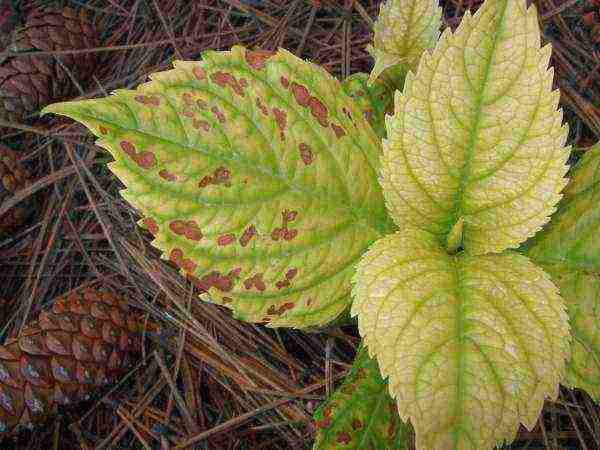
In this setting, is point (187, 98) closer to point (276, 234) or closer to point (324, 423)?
point (276, 234)

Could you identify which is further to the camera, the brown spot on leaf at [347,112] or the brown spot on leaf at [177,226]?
the brown spot on leaf at [347,112]

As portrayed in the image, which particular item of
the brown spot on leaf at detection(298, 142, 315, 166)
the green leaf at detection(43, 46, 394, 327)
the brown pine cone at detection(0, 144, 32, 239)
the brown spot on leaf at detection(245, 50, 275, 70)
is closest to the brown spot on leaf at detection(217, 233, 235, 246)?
the green leaf at detection(43, 46, 394, 327)

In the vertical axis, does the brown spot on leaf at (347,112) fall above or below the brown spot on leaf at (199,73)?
below

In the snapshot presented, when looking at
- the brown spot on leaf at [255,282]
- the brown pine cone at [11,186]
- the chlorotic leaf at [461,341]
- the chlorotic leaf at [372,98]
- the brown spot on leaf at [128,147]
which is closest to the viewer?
the chlorotic leaf at [461,341]

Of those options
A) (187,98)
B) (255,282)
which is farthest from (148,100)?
(255,282)

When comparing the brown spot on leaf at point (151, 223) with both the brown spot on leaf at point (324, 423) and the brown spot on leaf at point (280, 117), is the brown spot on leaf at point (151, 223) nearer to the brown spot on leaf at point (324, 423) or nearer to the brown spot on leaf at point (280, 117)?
the brown spot on leaf at point (280, 117)

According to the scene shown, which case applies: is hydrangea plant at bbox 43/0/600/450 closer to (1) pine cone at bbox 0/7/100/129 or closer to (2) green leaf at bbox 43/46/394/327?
(2) green leaf at bbox 43/46/394/327

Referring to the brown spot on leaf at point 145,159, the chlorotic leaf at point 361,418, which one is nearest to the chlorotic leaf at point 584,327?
the chlorotic leaf at point 361,418
